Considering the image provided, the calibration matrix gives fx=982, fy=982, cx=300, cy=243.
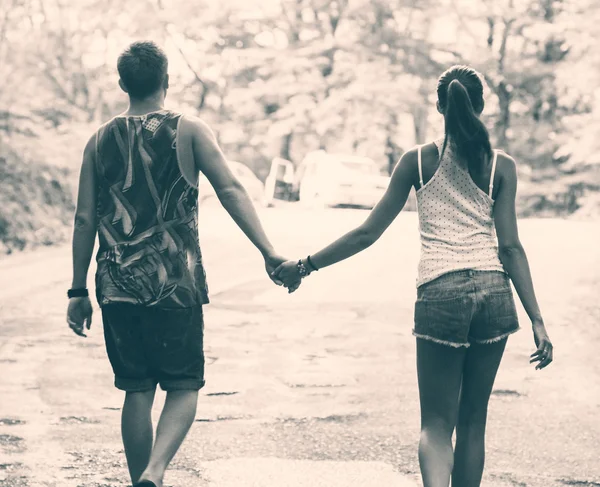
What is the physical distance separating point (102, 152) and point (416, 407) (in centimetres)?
303

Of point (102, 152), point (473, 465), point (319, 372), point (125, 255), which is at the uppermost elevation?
point (102, 152)

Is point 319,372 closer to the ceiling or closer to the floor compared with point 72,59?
closer to the floor

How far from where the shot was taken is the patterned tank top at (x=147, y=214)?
301 centimetres

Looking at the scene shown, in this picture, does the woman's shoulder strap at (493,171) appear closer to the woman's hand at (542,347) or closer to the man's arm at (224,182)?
the woman's hand at (542,347)

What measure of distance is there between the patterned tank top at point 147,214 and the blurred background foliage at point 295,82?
535cm

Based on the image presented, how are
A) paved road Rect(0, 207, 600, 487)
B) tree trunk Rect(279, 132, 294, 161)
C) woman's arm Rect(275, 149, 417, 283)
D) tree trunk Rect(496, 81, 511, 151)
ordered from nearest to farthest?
woman's arm Rect(275, 149, 417, 283) → paved road Rect(0, 207, 600, 487) → tree trunk Rect(279, 132, 294, 161) → tree trunk Rect(496, 81, 511, 151)

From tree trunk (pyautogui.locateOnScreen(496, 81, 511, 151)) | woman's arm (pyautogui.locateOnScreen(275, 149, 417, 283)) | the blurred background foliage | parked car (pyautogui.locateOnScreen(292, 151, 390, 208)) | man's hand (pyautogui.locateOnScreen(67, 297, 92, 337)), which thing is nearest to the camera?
woman's arm (pyautogui.locateOnScreen(275, 149, 417, 283))

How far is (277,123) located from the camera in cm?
866

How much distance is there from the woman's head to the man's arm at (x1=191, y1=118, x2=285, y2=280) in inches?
28.4

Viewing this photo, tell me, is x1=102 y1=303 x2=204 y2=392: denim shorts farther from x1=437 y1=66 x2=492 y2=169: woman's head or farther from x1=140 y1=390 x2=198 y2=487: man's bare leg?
x1=437 y1=66 x2=492 y2=169: woman's head

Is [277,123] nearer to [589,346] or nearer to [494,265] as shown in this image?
[589,346]

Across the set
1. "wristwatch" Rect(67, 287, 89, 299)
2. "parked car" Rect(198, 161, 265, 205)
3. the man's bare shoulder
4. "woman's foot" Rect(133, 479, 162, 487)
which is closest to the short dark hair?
the man's bare shoulder

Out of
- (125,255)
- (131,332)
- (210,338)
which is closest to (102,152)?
(125,255)

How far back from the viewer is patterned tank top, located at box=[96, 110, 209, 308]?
9.87 feet
